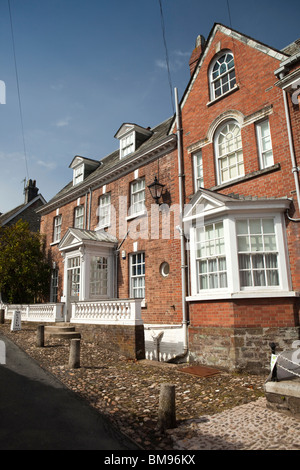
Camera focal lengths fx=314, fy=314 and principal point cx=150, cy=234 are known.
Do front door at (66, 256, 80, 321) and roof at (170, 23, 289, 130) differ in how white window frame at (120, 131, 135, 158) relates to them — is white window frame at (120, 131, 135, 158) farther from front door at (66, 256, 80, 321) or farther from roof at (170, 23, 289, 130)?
front door at (66, 256, 80, 321)

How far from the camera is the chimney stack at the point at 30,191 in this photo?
3036cm

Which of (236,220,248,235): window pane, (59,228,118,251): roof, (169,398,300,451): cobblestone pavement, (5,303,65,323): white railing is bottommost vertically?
(169,398,300,451): cobblestone pavement

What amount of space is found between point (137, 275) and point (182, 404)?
809 cm

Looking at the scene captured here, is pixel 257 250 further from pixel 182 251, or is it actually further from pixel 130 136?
pixel 130 136

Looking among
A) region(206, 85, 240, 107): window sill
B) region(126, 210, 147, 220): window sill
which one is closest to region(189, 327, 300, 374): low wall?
region(126, 210, 147, 220): window sill

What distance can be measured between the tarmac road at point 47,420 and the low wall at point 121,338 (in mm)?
3159

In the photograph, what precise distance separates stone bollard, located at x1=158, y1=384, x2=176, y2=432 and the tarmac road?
2.10 feet

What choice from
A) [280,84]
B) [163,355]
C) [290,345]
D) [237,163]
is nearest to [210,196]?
[237,163]

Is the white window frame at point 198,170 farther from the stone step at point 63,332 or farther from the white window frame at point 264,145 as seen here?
the stone step at point 63,332

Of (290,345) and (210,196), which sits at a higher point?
(210,196)

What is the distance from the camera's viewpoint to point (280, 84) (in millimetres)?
9289

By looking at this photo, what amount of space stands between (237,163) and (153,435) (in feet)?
28.0

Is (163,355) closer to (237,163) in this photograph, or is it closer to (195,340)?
(195,340)

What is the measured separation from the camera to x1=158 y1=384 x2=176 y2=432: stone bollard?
4602 millimetres
